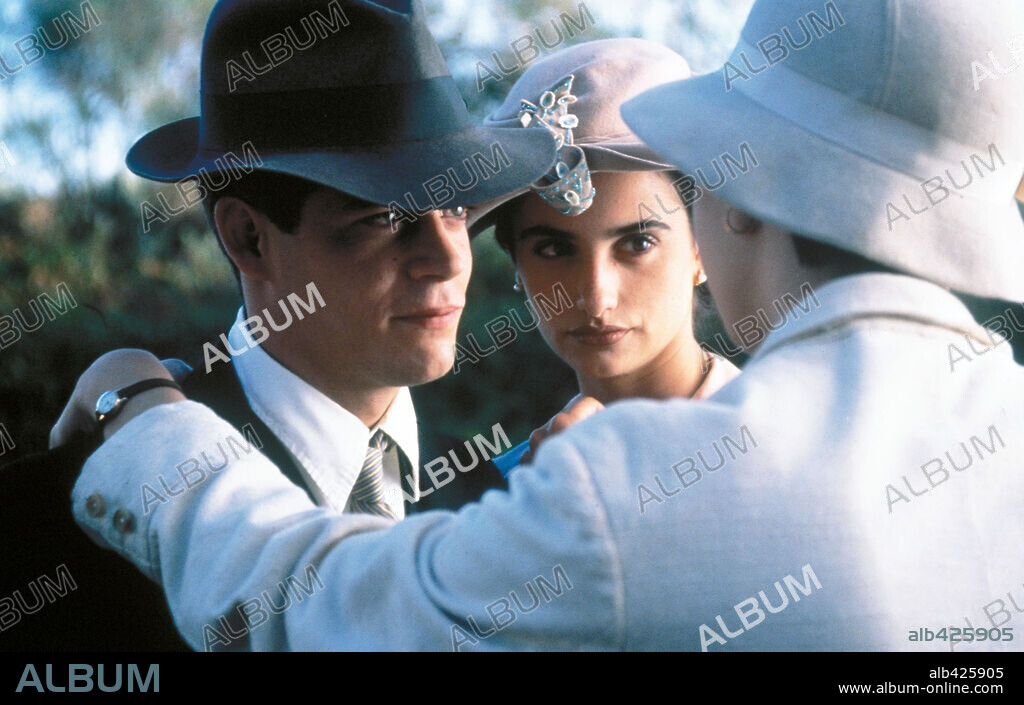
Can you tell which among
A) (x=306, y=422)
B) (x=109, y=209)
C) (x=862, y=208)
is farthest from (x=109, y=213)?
(x=862, y=208)

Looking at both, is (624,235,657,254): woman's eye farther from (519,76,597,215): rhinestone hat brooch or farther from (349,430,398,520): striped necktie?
(349,430,398,520): striped necktie

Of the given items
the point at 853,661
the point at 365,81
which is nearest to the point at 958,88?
the point at 853,661

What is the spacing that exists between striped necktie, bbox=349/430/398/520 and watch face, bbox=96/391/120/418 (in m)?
0.43

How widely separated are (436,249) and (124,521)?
687 millimetres

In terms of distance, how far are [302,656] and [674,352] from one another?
1.10m

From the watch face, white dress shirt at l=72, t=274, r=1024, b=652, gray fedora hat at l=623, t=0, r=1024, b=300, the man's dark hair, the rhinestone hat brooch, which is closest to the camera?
white dress shirt at l=72, t=274, r=1024, b=652

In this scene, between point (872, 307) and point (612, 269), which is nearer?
point (872, 307)

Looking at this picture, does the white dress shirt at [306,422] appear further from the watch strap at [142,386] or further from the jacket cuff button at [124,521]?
the jacket cuff button at [124,521]

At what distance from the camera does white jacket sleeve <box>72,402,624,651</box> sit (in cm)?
127

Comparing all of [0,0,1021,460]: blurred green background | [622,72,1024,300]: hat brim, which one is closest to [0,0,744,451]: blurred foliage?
[0,0,1021,460]: blurred green background

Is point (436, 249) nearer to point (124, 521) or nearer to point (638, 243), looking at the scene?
point (638, 243)

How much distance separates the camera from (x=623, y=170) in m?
2.15

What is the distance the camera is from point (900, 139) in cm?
140

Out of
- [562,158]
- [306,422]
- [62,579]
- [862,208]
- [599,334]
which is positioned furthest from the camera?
[599,334]
